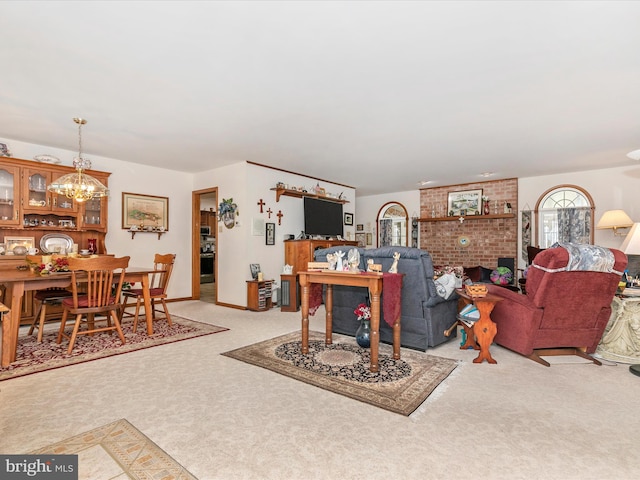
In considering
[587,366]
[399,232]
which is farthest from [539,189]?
[587,366]

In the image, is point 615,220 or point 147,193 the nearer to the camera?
point 615,220

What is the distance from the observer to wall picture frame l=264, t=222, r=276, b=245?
605 cm

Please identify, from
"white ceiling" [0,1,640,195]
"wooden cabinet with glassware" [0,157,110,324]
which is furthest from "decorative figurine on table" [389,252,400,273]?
"wooden cabinet with glassware" [0,157,110,324]

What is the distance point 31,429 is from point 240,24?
268 cm

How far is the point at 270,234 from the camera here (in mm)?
6113

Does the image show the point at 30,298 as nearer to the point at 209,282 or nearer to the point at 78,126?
the point at 78,126

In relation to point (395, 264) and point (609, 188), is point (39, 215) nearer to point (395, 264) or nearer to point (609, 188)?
point (395, 264)

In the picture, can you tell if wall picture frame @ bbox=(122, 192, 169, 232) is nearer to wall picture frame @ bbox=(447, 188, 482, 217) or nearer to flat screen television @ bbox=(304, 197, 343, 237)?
flat screen television @ bbox=(304, 197, 343, 237)

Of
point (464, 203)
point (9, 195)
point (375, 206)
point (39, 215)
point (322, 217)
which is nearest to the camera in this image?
point (9, 195)

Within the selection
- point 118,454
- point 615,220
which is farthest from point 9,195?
point 615,220

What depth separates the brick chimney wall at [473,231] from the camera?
23.6ft

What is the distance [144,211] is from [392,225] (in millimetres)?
5762

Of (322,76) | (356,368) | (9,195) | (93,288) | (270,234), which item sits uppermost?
(322,76)

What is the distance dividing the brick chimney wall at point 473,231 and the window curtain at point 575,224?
0.78 m
